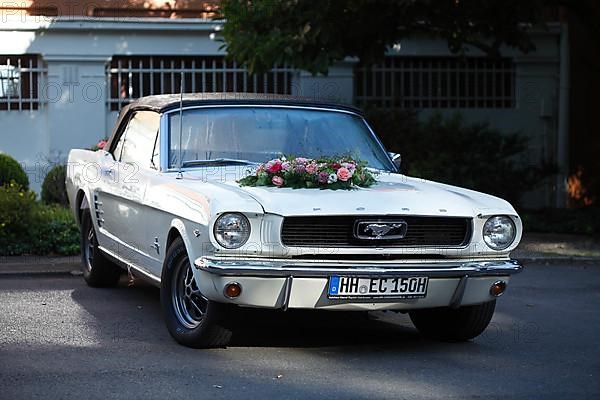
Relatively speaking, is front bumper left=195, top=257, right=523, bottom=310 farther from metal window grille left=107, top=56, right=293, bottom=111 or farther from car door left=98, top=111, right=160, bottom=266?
metal window grille left=107, top=56, right=293, bottom=111

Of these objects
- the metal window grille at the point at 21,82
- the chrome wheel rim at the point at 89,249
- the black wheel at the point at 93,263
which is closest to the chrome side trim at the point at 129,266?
the black wheel at the point at 93,263

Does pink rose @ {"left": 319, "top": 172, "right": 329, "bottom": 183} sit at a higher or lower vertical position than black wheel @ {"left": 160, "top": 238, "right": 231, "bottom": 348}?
higher

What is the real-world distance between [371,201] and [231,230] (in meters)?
0.88

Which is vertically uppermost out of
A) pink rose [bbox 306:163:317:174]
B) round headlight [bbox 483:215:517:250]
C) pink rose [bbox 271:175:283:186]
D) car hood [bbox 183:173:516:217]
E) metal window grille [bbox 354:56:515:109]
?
metal window grille [bbox 354:56:515:109]

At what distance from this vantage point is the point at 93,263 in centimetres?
991

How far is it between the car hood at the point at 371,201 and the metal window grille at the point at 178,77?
9.58 m

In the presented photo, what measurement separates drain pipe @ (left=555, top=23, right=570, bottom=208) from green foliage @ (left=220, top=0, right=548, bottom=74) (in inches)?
105

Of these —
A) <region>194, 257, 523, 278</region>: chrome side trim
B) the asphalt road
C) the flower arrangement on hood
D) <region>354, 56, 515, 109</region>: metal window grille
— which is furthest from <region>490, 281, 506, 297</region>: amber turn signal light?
<region>354, 56, 515, 109</region>: metal window grille

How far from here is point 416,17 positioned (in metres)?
14.9

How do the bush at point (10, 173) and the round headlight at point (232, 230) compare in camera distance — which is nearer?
the round headlight at point (232, 230)

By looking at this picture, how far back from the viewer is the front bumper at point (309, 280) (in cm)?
680

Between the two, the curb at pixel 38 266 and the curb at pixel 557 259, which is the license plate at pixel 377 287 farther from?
the curb at pixel 557 259

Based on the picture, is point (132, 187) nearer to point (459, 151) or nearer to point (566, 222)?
point (566, 222)

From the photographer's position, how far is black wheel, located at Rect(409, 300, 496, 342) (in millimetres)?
7625
